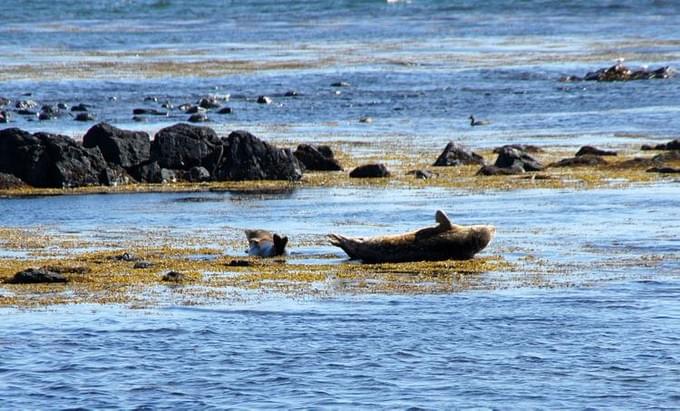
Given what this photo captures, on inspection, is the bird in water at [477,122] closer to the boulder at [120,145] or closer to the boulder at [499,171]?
the boulder at [499,171]

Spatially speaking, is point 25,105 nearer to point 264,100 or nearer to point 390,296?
point 264,100

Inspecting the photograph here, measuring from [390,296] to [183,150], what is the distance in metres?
15.4

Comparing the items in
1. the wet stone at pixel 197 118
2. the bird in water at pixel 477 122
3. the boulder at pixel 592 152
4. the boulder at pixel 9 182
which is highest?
the boulder at pixel 592 152

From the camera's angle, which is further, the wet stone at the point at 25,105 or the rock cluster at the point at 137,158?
the wet stone at the point at 25,105

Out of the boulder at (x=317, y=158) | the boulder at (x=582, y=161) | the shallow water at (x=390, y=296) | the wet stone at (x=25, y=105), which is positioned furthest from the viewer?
the wet stone at (x=25, y=105)

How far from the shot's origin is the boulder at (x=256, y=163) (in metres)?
30.7

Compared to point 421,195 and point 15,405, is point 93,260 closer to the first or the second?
point 15,405

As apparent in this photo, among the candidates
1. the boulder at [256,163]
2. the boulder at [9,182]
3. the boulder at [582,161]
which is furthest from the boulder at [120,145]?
the boulder at [582,161]

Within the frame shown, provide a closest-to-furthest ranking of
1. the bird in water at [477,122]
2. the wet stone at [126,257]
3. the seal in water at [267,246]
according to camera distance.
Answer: the wet stone at [126,257], the seal in water at [267,246], the bird in water at [477,122]

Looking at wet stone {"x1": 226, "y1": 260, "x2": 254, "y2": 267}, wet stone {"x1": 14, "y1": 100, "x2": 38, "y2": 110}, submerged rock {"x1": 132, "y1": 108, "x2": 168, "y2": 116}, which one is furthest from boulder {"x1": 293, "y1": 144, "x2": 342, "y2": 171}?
wet stone {"x1": 14, "y1": 100, "x2": 38, "y2": 110}

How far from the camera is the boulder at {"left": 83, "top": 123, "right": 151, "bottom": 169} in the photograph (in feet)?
102

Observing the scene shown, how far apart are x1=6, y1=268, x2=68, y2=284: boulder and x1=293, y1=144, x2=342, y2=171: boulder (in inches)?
584

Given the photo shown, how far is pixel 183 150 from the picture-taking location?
3152 cm

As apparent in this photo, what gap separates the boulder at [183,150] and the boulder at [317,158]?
6.22ft
